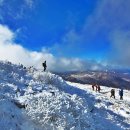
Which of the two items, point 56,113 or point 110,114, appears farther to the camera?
point 110,114

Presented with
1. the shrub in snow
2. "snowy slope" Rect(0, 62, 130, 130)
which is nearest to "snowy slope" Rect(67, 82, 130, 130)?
"snowy slope" Rect(0, 62, 130, 130)

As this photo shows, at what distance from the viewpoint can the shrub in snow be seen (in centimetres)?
3388

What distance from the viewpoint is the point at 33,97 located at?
36.5 m

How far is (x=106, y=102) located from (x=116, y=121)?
7.89 m

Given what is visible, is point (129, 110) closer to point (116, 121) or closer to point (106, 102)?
point (106, 102)

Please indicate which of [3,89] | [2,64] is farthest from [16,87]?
[2,64]

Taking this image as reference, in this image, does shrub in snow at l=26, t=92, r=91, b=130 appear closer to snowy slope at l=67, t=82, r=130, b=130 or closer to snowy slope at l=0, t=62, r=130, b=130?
snowy slope at l=0, t=62, r=130, b=130

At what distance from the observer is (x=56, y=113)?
114 feet

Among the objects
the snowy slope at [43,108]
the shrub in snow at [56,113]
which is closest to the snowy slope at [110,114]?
the snowy slope at [43,108]

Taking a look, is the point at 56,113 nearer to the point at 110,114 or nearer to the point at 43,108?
the point at 43,108

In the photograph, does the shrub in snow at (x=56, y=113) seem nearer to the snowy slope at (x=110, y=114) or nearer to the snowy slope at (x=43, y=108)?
the snowy slope at (x=43, y=108)

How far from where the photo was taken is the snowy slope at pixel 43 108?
110 feet

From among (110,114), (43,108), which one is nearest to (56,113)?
(43,108)

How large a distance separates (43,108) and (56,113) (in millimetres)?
1148
